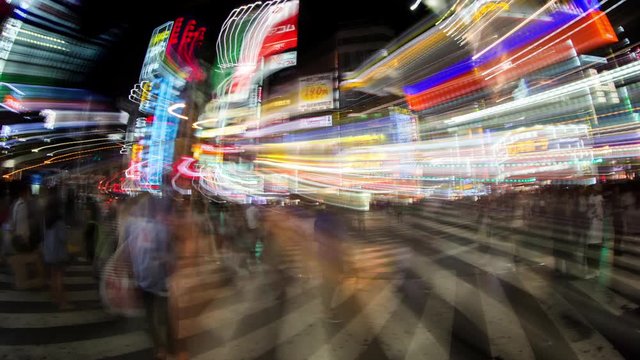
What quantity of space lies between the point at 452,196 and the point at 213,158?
23519 millimetres

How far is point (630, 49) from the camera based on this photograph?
82.3 feet

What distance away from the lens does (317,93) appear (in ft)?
95.3

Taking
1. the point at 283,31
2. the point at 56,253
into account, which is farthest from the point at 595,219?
the point at 283,31

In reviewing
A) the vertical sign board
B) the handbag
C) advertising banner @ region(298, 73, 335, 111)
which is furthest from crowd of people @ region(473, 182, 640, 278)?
the vertical sign board

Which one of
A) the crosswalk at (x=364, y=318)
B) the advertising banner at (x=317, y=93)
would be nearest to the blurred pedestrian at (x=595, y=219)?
the crosswalk at (x=364, y=318)

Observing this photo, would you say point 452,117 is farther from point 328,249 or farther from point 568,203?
point 328,249

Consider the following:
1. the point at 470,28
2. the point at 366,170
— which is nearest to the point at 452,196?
the point at 366,170

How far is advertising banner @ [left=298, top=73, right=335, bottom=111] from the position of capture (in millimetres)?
28781

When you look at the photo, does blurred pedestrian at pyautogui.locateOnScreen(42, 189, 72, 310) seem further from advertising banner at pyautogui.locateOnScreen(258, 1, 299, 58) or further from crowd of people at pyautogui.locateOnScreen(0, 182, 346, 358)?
advertising banner at pyautogui.locateOnScreen(258, 1, 299, 58)

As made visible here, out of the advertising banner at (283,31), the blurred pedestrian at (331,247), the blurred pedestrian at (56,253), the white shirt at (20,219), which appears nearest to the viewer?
the blurred pedestrian at (56,253)

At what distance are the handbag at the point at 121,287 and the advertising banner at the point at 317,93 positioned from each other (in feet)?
84.0

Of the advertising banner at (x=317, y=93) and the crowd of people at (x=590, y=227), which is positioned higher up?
the advertising banner at (x=317, y=93)

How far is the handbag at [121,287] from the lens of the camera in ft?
11.4

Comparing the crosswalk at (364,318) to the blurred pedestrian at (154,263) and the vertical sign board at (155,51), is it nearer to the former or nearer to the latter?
the blurred pedestrian at (154,263)
